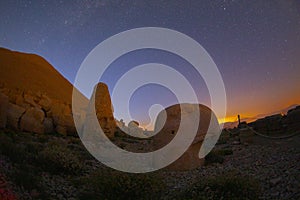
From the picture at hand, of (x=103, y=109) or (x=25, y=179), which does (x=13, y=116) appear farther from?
(x=25, y=179)

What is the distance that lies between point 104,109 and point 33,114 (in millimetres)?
5335

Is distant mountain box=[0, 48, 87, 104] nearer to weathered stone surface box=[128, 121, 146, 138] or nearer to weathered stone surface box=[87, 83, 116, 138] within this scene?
weathered stone surface box=[128, 121, 146, 138]

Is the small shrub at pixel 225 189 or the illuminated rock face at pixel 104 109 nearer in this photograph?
the small shrub at pixel 225 189

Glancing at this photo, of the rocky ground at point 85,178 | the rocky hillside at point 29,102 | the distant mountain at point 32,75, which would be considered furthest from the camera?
the distant mountain at point 32,75

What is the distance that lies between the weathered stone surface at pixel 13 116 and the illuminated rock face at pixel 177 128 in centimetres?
910

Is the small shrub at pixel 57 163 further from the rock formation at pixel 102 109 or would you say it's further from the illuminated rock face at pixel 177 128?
the rock formation at pixel 102 109

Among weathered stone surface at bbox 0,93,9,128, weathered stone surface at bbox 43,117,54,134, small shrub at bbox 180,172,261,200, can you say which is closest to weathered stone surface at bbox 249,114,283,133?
small shrub at bbox 180,172,261,200

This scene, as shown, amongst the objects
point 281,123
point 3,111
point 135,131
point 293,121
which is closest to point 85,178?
point 3,111

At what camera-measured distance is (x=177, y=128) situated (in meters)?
8.89

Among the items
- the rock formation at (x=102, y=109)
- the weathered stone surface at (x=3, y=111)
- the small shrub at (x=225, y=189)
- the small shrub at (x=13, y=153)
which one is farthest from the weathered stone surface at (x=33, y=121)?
the small shrub at (x=225, y=189)

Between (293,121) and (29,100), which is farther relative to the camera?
(29,100)

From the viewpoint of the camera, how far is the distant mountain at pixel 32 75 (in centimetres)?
2956

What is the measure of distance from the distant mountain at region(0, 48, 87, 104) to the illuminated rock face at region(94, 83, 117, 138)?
42.3ft

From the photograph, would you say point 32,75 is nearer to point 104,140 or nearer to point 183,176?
point 104,140
